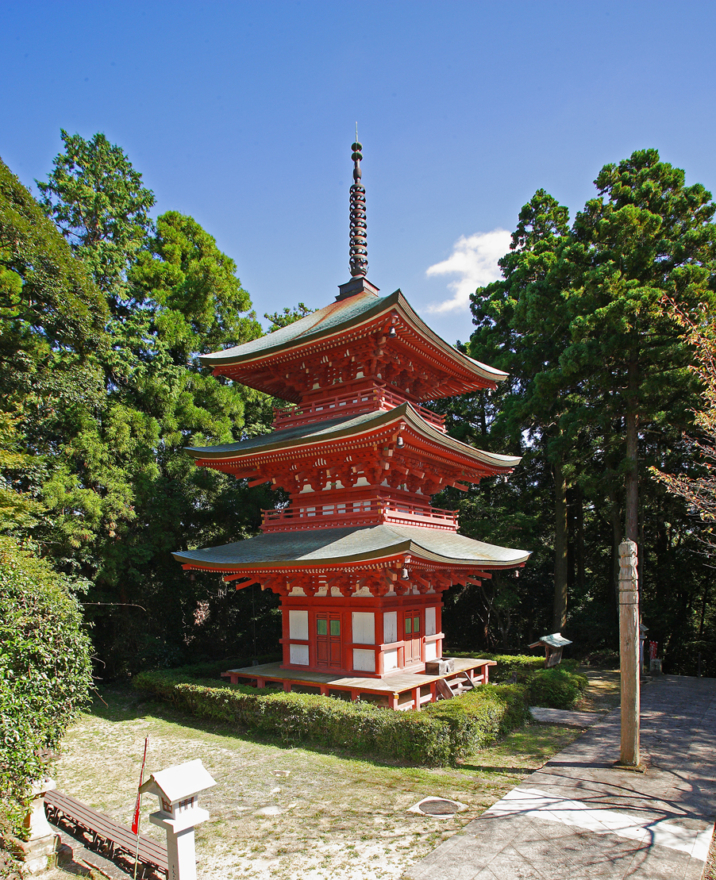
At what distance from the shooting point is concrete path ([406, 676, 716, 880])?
636cm

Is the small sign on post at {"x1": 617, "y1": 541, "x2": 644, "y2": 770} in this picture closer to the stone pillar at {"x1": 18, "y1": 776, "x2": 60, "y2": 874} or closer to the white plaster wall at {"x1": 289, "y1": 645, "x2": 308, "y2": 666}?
the white plaster wall at {"x1": 289, "y1": 645, "x2": 308, "y2": 666}

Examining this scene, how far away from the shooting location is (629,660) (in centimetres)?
943

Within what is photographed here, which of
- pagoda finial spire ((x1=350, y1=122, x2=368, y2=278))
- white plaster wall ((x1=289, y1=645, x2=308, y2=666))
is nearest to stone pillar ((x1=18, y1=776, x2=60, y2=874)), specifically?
white plaster wall ((x1=289, y1=645, x2=308, y2=666))

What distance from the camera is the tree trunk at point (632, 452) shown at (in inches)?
757

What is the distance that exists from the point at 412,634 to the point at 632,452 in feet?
35.2

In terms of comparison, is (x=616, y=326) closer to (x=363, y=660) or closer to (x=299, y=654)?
(x=363, y=660)

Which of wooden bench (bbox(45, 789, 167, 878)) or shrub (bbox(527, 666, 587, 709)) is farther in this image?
shrub (bbox(527, 666, 587, 709))

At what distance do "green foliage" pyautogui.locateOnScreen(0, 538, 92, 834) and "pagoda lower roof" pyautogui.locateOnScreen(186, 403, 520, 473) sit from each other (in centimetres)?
670

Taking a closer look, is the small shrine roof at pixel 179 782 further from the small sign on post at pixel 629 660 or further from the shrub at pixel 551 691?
the shrub at pixel 551 691

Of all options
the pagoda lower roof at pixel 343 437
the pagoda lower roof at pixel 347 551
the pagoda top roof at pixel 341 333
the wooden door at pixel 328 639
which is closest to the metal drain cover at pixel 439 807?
the pagoda lower roof at pixel 347 551

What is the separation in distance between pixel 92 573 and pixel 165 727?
781cm

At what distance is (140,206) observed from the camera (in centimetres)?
2853

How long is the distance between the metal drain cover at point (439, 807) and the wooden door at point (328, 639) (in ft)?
18.8

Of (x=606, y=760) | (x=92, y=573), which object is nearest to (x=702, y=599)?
(x=606, y=760)
